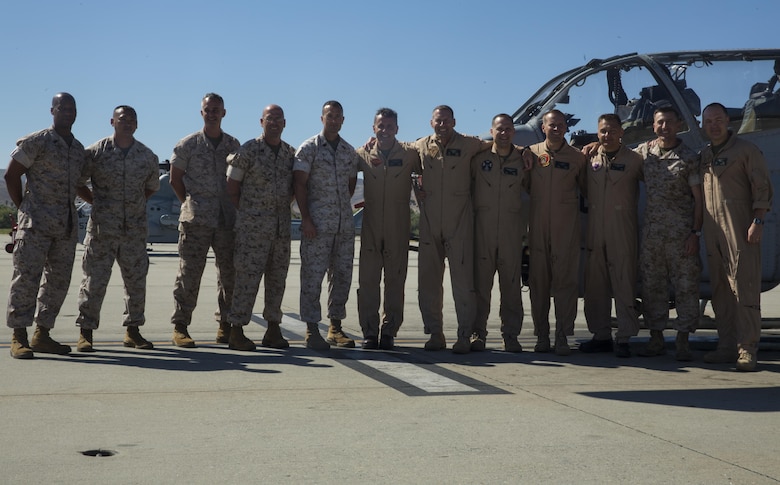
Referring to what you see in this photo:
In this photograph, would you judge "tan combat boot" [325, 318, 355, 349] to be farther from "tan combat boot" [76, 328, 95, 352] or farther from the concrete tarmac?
"tan combat boot" [76, 328, 95, 352]

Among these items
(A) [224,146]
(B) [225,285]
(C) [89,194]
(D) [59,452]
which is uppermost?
(A) [224,146]

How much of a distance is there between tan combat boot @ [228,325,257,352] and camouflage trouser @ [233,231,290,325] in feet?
0.21

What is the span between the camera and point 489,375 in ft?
18.1

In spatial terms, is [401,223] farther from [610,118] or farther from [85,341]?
[85,341]

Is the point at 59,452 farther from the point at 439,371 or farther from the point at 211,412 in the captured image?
the point at 439,371

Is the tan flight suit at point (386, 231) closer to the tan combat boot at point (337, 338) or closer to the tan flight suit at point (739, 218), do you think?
the tan combat boot at point (337, 338)

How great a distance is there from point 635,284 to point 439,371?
1.85 metres

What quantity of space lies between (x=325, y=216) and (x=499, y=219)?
1.31 metres

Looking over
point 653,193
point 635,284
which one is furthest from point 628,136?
point 635,284

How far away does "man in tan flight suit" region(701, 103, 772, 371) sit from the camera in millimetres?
5930

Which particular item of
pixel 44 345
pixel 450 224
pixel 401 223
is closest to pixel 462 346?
pixel 450 224

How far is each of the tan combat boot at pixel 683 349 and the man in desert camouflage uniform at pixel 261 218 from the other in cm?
297

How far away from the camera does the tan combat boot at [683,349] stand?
6387 millimetres

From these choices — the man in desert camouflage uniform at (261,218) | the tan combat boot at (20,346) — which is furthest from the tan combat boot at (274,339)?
the tan combat boot at (20,346)
